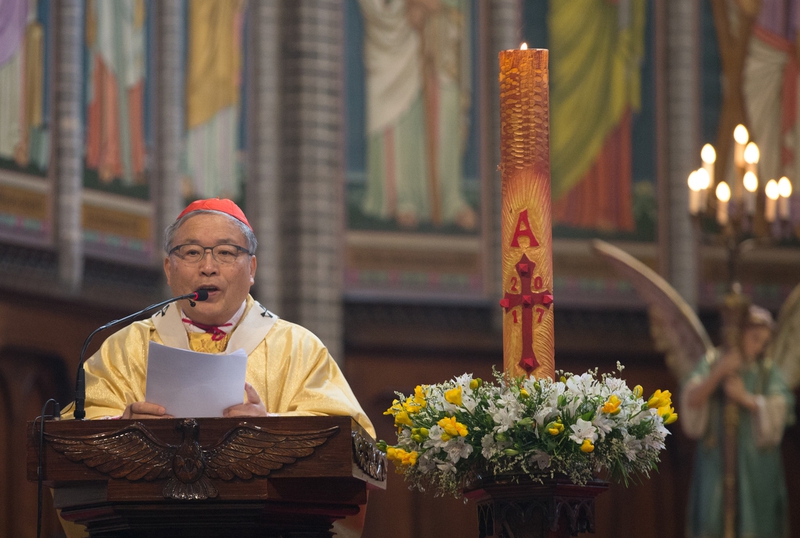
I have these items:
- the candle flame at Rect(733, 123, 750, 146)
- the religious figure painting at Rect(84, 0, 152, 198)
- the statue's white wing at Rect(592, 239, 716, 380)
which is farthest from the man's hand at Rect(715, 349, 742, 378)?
the religious figure painting at Rect(84, 0, 152, 198)

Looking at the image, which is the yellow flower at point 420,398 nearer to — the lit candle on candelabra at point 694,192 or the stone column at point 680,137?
the lit candle on candelabra at point 694,192

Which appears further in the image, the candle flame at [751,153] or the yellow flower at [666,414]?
the candle flame at [751,153]

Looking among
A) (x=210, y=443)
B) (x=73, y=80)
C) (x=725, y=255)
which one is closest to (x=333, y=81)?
(x=73, y=80)

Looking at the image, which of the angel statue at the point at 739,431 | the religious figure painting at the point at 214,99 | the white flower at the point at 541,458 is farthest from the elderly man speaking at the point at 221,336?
the religious figure painting at the point at 214,99

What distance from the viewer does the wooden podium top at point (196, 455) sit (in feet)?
9.27

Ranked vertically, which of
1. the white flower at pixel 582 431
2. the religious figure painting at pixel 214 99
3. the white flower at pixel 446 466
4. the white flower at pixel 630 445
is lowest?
the white flower at pixel 446 466

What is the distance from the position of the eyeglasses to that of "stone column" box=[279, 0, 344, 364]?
21.7 feet

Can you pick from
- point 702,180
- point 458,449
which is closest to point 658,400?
point 458,449

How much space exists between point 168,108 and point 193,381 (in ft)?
22.5

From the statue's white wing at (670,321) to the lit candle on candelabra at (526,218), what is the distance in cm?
606

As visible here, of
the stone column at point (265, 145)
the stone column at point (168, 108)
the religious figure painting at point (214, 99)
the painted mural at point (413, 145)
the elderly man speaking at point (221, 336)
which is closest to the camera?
the elderly man speaking at point (221, 336)

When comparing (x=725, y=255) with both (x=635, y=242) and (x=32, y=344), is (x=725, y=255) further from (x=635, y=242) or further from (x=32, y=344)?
(x=32, y=344)

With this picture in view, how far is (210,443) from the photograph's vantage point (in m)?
2.85

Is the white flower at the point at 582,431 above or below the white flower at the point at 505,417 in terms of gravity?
below
